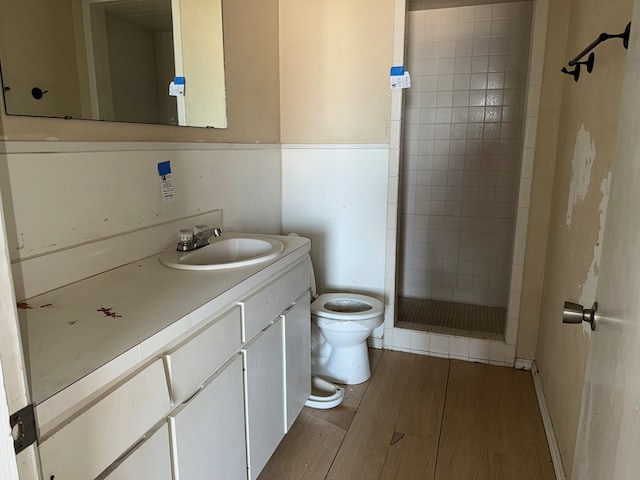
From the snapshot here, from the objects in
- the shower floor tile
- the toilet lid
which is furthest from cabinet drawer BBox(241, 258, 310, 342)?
the shower floor tile

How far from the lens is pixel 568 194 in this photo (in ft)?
6.43

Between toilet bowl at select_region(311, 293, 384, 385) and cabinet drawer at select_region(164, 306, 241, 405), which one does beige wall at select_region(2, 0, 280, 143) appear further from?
toilet bowl at select_region(311, 293, 384, 385)

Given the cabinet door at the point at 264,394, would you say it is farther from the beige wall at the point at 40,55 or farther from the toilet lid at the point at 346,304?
the beige wall at the point at 40,55

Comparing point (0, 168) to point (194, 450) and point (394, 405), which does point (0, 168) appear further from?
point (394, 405)

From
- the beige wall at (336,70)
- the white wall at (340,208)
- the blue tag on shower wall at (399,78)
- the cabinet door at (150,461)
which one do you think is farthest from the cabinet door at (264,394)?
the blue tag on shower wall at (399,78)

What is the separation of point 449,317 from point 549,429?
1.39 meters

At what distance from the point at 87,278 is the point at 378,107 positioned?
1.81 m

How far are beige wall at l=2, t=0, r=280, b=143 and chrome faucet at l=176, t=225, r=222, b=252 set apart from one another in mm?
373

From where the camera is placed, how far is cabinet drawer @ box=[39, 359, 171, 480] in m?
0.78

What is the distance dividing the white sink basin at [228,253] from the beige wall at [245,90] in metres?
0.44

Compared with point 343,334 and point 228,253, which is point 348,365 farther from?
point 228,253

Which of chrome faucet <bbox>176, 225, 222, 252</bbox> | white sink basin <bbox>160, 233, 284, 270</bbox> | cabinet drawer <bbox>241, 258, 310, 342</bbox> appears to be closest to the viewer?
cabinet drawer <bbox>241, 258, 310, 342</bbox>

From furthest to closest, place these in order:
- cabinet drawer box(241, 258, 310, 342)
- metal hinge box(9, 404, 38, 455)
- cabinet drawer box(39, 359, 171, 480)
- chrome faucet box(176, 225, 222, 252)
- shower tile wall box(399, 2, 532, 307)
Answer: shower tile wall box(399, 2, 532, 307)
chrome faucet box(176, 225, 222, 252)
cabinet drawer box(241, 258, 310, 342)
cabinet drawer box(39, 359, 171, 480)
metal hinge box(9, 404, 38, 455)

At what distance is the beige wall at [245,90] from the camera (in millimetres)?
1645
